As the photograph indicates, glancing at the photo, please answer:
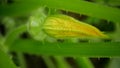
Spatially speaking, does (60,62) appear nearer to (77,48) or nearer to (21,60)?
(21,60)

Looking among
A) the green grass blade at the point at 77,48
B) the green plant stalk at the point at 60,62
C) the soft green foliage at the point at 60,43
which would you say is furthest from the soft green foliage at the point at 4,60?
the green plant stalk at the point at 60,62

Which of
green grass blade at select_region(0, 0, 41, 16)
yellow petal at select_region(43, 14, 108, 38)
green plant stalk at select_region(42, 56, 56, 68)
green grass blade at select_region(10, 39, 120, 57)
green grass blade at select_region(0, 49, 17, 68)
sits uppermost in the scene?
yellow petal at select_region(43, 14, 108, 38)

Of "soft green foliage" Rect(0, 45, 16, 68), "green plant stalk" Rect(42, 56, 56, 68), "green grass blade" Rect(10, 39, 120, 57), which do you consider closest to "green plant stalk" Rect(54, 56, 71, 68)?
"green plant stalk" Rect(42, 56, 56, 68)

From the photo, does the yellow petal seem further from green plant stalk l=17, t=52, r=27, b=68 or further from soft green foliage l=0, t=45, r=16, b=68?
green plant stalk l=17, t=52, r=27, b=68

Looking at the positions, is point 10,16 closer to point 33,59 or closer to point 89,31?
point 33,59

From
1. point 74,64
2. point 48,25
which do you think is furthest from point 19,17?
point 48,25

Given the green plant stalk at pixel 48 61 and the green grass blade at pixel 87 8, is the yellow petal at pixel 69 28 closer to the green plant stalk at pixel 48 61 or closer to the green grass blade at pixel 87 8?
the green grass blade at pixel 87 8
